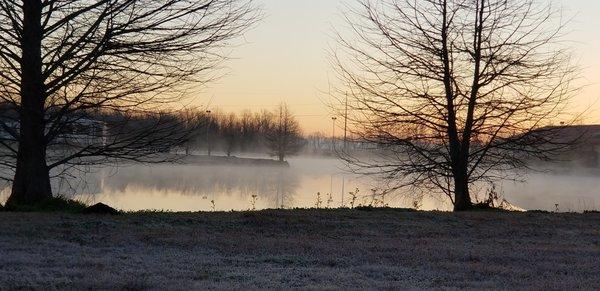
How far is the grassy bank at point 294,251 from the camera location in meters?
6.18

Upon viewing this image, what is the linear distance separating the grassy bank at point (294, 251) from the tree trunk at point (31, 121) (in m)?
1.92

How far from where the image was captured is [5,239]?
8.04 metres

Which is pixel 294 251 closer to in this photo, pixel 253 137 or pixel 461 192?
pixel 461 192

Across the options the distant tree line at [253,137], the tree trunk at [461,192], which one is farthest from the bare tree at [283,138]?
the tree trunk at [461,192]

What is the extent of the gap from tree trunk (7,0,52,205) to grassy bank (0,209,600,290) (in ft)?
6.31

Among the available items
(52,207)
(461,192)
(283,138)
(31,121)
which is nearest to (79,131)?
(31,121)

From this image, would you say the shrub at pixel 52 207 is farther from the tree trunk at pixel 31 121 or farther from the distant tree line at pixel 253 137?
the distant tree line at pixel 253 137

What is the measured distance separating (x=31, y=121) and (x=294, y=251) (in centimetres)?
647

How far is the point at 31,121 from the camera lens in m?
11.9

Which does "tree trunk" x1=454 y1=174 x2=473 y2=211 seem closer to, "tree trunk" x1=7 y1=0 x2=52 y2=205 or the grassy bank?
the grassy bank

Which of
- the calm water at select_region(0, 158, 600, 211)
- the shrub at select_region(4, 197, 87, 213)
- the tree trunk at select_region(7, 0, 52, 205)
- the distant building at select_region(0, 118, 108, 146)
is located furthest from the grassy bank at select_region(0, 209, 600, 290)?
the calm water at select_region(0, 158, 600, 211)

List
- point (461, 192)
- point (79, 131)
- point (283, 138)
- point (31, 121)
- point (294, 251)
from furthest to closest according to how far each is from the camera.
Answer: point (283, 138) < point (461, 192) < point (79, 131) < point (31, 121) < point (294, 251)

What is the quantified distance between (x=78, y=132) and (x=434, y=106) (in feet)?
27.6

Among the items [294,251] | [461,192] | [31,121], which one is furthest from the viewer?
[461,192]
